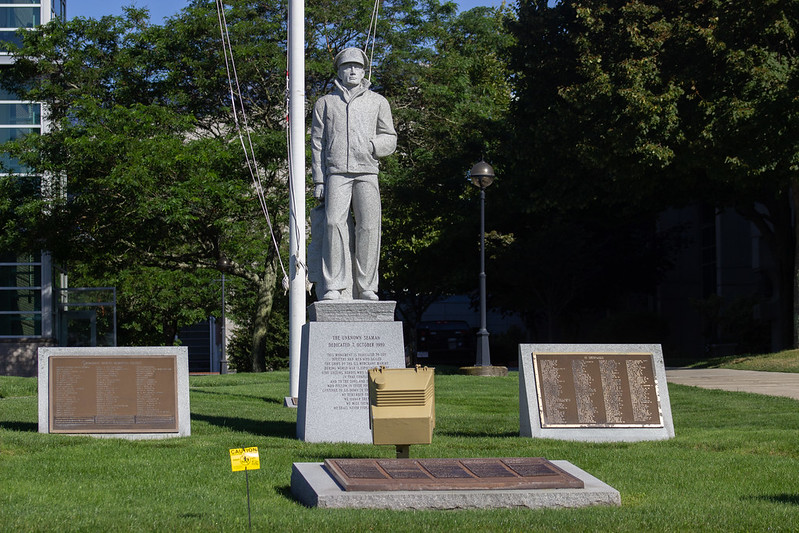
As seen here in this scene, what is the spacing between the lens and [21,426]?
12.4 metres

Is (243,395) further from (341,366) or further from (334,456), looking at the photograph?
(334,456)

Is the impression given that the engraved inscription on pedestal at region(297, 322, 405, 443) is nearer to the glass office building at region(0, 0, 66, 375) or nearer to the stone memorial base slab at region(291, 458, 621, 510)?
the stone memorial base slab at region(291, 458, 621, 510)

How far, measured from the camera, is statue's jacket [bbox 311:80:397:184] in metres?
12.4

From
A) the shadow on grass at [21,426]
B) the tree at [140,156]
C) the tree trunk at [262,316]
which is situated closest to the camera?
the shadow on grass at [21,426]

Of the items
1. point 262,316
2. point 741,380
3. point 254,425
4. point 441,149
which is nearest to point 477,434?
point 254,425

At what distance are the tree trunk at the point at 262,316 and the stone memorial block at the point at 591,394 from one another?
21907mm

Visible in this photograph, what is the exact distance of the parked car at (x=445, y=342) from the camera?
43.3m

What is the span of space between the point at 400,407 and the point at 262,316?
992 inches

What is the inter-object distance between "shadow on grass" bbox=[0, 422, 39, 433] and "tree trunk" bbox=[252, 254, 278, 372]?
2029cm

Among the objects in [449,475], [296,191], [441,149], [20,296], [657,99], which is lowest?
[449,475]

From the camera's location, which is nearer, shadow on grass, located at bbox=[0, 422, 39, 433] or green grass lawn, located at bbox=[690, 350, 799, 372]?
shadow on grass, located at bbox=[0, 422, 39, 433]

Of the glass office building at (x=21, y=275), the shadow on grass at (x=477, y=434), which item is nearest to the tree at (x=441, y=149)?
the glass office building at (x=21, y=275)

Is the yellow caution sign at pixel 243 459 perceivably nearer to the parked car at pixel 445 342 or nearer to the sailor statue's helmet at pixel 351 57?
the sailor statue's helmet at pixel 351 57

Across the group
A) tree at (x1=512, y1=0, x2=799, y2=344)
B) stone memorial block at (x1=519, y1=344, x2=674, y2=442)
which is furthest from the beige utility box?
tree at (x1=512, y1=0, x2=799, y2=344)
